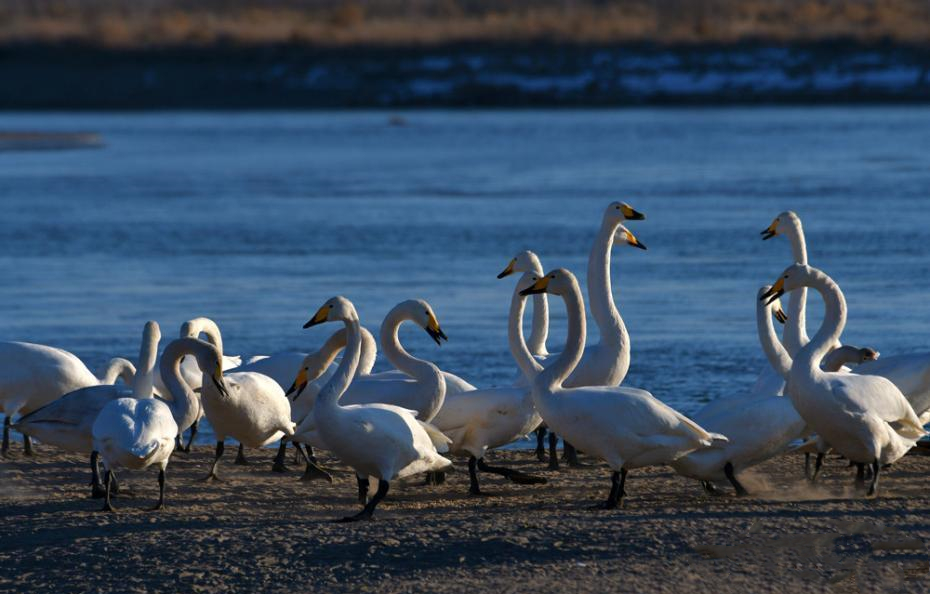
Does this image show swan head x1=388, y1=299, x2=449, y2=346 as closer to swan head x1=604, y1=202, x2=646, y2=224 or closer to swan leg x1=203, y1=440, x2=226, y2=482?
swan leg x1=203, y1=440, x2=226, y2=482

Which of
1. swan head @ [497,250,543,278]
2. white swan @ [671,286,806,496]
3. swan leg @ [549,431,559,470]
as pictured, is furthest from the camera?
swan head @ [497,250,543,278]

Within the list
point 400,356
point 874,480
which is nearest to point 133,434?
point 400,356

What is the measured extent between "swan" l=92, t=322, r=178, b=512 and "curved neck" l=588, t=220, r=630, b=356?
269 centimetres

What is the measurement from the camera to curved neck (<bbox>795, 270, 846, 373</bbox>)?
8.91m

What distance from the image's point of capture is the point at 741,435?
8.96 m

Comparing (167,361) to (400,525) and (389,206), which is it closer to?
(400,525)

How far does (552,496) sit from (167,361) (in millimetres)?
2238

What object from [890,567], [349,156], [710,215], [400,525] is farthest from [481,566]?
[349,156]

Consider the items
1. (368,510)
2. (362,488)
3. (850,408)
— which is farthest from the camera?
(362,488)

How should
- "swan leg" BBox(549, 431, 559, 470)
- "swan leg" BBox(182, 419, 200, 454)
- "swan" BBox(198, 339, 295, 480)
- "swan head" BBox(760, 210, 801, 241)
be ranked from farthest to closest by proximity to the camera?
"swan head" BBox(760, 210, 801, 241) → "swan leg" BBox(182, 419, 200, 454) → "swan leg" BBox(549, 431, 559, 470) → "swan" BBox(198, 339, 295, 480)

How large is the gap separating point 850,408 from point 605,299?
220 centimetres

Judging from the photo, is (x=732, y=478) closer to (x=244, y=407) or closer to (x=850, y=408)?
(x=850, y=408)

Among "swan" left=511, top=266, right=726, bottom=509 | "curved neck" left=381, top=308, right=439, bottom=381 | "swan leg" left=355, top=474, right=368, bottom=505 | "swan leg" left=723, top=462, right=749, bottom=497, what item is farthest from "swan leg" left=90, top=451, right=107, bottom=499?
"swan leg" left=723, top=462, right=749, bottom=497

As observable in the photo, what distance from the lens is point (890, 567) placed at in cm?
723
